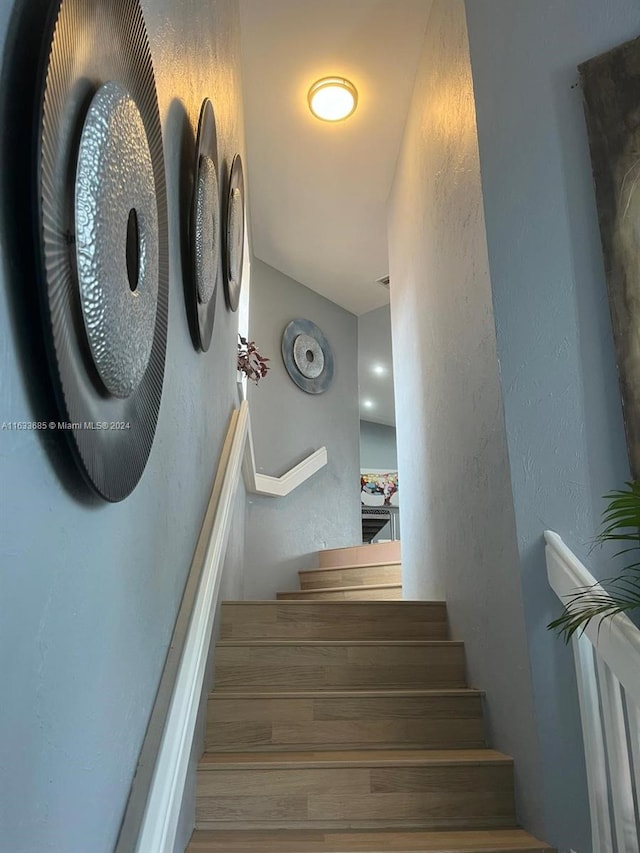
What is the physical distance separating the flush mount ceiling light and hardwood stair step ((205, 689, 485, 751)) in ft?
9.51

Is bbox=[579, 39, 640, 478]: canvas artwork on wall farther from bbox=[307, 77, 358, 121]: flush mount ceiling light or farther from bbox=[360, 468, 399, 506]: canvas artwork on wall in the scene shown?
bbox=[360, 468, 399, 506]: canvas artwork on wall

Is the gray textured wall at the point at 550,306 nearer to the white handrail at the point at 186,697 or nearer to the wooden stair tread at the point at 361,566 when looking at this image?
the white handrail at the point at 186,697

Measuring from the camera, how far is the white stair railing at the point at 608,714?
1273 mm

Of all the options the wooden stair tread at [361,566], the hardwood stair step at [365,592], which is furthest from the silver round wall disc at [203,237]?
the wooden stair tread at [361,566]

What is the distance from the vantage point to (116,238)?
0.81 meters

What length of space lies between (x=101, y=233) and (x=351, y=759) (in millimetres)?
1560

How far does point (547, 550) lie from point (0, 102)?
1.56 m

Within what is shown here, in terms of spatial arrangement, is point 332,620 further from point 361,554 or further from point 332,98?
point 332,98

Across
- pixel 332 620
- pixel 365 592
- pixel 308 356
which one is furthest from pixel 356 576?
pixel 308 356

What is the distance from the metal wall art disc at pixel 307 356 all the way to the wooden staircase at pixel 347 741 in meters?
2.59

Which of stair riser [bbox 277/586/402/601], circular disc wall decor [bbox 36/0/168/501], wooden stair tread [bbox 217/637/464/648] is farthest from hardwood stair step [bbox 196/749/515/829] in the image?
stair riser [bbox 277/586/402/601]

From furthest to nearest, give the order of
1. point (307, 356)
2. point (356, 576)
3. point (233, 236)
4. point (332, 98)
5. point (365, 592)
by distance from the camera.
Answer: point (307, 356) → point (356, 576) → point (365, 592) → point (332, 98) → point (233, 236)

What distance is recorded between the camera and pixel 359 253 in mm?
4609

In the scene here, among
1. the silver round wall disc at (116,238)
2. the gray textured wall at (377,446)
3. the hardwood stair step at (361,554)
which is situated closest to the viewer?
the silver round wall disc at (116,238)
